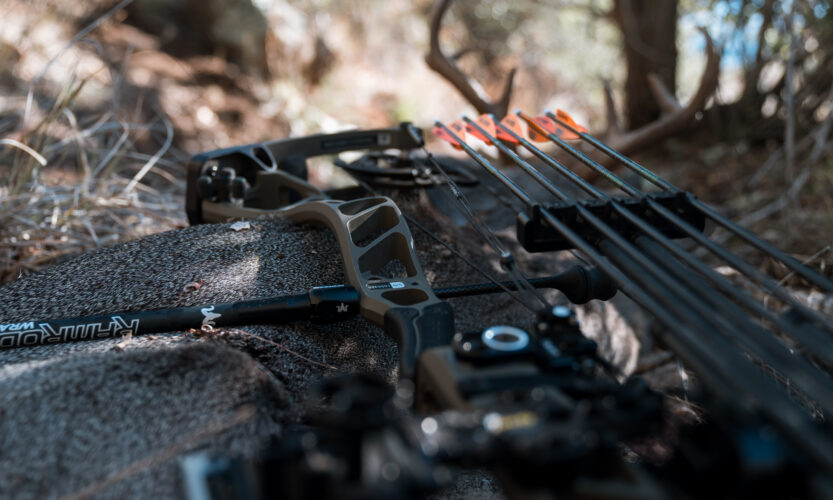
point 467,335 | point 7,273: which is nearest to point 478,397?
point 467,335

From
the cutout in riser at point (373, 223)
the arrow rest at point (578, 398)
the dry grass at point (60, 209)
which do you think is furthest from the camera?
the dry grass at point (60, 209)

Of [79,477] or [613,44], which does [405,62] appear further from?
[79,477]

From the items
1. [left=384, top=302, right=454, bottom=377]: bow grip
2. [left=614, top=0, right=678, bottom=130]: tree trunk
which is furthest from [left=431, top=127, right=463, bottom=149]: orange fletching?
[left=614, top=0, right=678, bottom=130]: tree trunk

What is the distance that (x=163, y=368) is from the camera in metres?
1.53

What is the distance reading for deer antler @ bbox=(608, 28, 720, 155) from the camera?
3.99 meters

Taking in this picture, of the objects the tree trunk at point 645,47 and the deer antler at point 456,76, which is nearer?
the deer antler at point 456,76

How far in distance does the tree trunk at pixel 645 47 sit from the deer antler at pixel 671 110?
149cm

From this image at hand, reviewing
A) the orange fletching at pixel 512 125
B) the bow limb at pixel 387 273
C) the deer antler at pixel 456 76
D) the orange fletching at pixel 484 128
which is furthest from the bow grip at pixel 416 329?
the deer antler at pixel 456 76

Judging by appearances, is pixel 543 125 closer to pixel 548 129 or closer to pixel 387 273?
pixel 548 129

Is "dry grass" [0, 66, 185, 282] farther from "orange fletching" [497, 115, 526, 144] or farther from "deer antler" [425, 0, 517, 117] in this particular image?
"deer antler" [425, 0, 517, 117]

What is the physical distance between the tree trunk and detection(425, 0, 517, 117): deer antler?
1907mm

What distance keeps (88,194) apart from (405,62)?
865cm

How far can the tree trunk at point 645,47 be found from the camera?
18.6 feet

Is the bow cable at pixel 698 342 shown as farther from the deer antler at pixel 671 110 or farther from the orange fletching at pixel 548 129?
the deer antler at pixel 671 110
